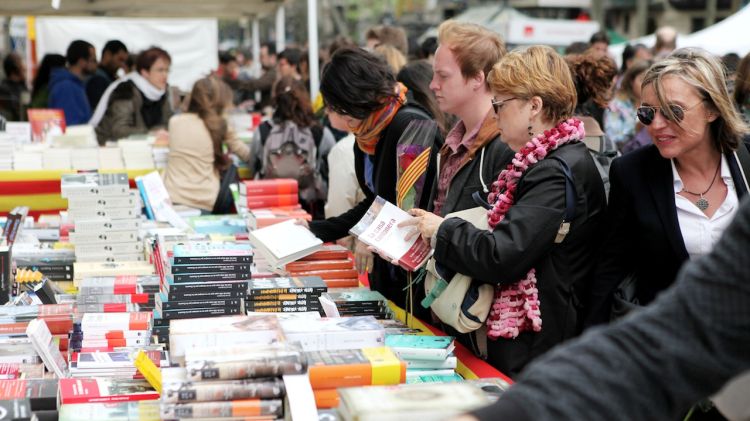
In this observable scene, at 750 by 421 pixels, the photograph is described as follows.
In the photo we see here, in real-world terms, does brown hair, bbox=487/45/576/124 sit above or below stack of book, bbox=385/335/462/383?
above

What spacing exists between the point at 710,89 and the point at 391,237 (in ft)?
3.63

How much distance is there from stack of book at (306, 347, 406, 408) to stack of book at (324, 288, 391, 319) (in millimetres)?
1012

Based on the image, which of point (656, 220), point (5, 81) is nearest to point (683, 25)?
point (5, 81)

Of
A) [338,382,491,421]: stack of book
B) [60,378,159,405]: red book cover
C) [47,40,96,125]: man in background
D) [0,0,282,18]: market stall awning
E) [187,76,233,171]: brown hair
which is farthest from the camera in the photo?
[0,0,282,18]: market stall awning

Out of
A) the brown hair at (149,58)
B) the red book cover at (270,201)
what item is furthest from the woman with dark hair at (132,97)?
the red book cover at (270,201)

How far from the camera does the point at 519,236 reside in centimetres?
260

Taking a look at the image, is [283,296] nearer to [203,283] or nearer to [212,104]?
[203,283]

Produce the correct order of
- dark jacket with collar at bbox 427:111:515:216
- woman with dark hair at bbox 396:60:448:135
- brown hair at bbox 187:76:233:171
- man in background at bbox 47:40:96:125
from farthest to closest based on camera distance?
man in background at bbox 47:40:96:125 < brown hair at bbox 187:76:233:171 < woman with dark hair at bbox 396:60:448:135 < dark jacket with collar at bbox 427:111:515:216

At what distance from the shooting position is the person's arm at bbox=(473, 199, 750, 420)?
1050 mm

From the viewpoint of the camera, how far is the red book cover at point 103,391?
2.42 m

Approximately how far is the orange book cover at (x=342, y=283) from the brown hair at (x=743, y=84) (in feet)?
7.04

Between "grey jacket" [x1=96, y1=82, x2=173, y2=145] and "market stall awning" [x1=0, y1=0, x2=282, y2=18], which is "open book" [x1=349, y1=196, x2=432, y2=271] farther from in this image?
"market stall awning" [x1=0, y1=0, x2=282, y2=18]

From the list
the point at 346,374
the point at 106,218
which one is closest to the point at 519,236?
the point at 346,374

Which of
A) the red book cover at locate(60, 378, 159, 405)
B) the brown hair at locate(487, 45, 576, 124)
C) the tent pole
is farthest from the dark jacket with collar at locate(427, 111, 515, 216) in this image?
the tent pole
